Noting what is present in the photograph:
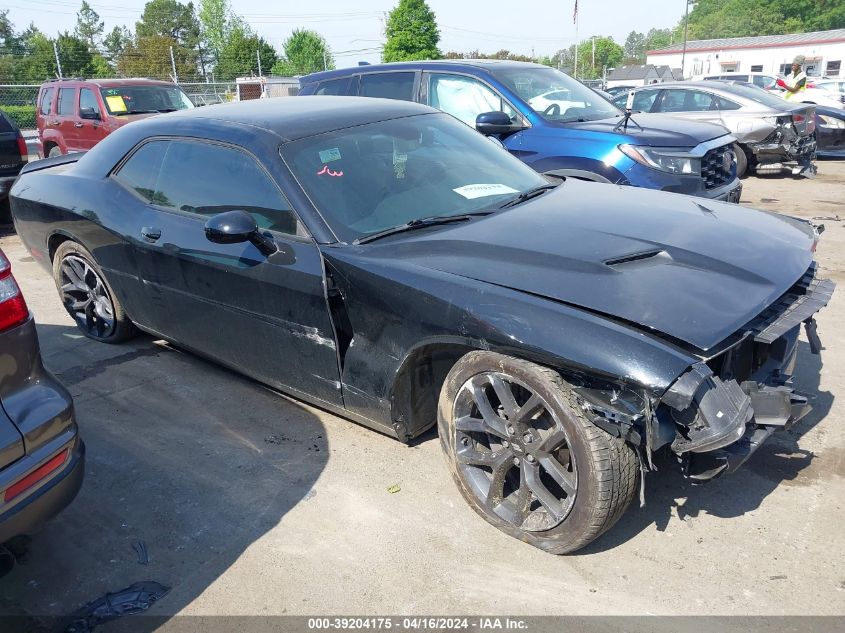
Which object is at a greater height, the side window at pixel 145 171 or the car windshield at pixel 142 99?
the car windshield at pixel 142 99

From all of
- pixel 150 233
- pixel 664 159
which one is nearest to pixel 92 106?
pixel 150 233

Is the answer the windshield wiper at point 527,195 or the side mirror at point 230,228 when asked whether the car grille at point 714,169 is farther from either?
the side mirror at point 230,228

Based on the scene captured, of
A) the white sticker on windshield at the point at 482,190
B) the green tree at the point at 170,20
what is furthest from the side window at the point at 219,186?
the green tree at the point at 170,20

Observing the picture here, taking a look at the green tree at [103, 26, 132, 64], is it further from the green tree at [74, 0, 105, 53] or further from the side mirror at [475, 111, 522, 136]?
the side mirror at [475, 111, 522, 136]

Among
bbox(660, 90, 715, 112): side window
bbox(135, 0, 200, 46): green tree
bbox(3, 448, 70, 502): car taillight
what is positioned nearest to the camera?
bbox(3, 448, 70, 502): car taillight

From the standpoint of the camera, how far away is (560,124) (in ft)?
20.4

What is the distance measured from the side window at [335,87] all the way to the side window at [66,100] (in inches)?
270

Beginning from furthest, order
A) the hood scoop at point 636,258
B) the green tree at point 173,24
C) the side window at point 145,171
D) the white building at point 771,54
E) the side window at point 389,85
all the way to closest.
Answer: the green tree at point 173,24, the white building at point 771,54, the side window at point 389,85, the side window at point 145,171, the hood scoop at point 636,258

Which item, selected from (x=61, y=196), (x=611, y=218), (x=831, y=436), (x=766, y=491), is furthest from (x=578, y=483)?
(x=61, y=196)

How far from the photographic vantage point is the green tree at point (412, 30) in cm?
5828

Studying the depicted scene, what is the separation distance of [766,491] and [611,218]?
1.36 m

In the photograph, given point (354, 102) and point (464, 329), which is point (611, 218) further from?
point (354, 102)

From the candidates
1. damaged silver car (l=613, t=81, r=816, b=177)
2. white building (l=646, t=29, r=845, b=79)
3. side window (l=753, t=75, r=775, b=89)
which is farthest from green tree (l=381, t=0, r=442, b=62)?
damaged silver car (l=613, t=81, r=816, b=177)

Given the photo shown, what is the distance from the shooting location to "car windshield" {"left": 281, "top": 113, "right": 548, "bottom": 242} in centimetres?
328
